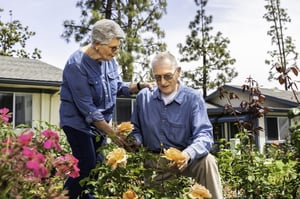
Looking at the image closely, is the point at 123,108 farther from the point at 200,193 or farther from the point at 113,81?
the point at 200,193

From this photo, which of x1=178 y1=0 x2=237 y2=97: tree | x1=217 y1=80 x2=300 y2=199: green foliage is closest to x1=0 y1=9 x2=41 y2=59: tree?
x1=178 y1=0 x2=237 y2=97: tree

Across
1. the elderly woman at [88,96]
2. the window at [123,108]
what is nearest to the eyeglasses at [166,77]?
the elderly woman at [88,96]

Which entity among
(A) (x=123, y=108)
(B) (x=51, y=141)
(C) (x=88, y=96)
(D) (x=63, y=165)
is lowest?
(D) (x=63, y=165)

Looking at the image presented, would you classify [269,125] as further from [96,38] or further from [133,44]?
[96,38]

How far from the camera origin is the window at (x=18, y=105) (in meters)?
12.0

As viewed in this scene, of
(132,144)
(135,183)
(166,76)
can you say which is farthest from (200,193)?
(166,76)

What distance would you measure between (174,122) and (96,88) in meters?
0.57

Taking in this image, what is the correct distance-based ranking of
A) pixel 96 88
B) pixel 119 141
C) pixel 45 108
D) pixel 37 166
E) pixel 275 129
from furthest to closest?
pixel 275 129 → pixel 45 108 → pixel 96 88 → pixel 119 141 → pixel 37 166

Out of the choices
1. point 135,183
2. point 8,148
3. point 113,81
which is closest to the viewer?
point 8,148

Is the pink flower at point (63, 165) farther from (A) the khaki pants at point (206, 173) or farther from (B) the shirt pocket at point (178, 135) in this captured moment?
(B) the shirt pocket at point (178, 135)

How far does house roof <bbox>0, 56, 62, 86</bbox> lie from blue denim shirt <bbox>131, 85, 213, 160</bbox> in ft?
31.4

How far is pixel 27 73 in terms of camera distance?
12797 millimetres

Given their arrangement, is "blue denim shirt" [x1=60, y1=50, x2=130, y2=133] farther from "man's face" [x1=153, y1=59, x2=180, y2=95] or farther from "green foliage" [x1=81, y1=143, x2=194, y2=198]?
"green foliage" [x1=81, y1=143, x2=194, y2=198]

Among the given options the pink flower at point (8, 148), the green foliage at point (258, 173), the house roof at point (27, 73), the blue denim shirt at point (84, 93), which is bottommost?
the green foliage at point (258, 173)
